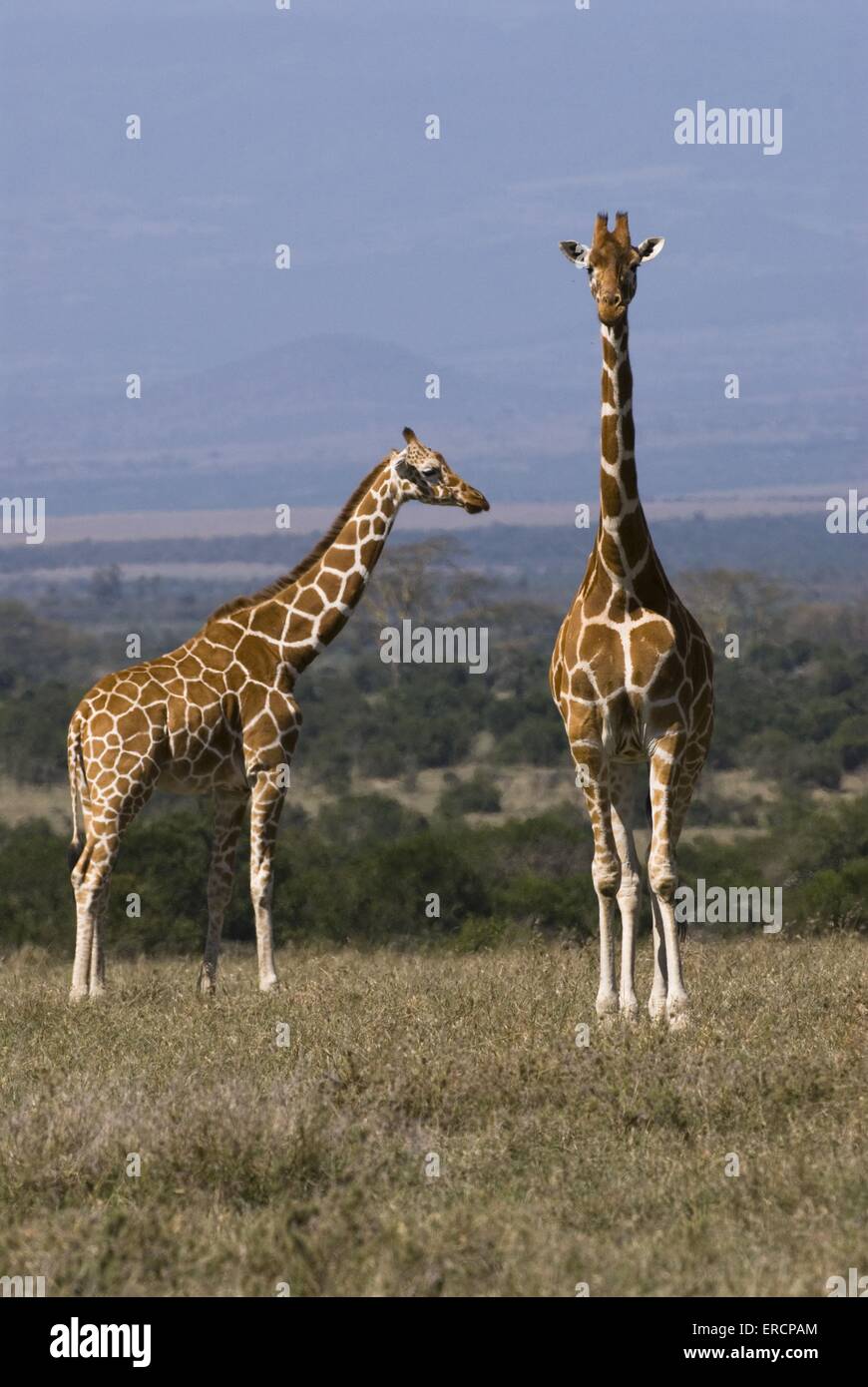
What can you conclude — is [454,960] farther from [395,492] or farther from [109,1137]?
[109,1137]

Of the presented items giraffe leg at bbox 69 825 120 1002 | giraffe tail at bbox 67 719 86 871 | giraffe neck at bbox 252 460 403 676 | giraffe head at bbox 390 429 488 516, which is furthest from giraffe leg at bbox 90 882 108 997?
giraffe head at bbox 390 429 488 516

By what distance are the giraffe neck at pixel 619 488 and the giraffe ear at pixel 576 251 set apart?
330 millimetres

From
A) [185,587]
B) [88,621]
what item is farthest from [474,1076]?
[185,587]

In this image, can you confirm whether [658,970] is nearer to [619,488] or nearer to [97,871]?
[619,488]

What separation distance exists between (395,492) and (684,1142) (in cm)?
604

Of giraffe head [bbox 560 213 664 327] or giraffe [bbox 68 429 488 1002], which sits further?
giraffe [bbox 68 429 488 1002]

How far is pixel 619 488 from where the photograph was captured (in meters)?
9.77

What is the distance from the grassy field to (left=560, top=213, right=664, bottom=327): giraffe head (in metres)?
3.21

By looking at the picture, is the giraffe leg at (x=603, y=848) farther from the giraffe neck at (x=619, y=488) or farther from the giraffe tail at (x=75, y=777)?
the giraffe tail at (x=75, y=777)

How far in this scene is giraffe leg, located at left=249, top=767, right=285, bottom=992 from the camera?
11.9 metres

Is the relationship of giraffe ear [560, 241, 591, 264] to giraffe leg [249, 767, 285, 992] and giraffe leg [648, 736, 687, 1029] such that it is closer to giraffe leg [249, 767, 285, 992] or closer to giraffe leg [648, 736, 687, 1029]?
giraffe leg [648, 736, 687, 1029]

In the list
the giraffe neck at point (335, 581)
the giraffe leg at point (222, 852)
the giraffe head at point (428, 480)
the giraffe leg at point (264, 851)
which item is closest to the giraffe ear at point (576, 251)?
the giraffe head at point (428, 480)

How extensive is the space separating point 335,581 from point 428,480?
825 mm

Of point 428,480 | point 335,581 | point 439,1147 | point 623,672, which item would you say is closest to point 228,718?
point 335,581
